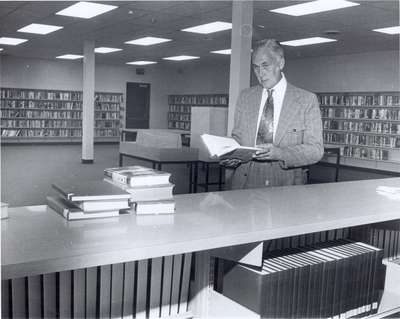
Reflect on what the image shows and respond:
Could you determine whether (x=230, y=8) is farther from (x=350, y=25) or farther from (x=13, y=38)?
(x=13, y=38)

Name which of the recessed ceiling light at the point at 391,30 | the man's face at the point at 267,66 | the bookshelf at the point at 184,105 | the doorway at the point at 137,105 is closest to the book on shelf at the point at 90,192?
the man's face at the point at 267,66

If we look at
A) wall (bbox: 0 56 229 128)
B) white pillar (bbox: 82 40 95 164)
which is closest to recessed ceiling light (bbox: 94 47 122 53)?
white pillar (bbox: 82 40 95 164)

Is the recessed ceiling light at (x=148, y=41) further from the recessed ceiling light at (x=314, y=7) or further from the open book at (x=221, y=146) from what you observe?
the open book at (x=221, y=146)

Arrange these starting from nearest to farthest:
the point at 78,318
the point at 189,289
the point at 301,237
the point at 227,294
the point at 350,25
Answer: the point at 78,318 → the point at 227,294 → the point at 189,289 → the point at 301,237 → the point at 350,25

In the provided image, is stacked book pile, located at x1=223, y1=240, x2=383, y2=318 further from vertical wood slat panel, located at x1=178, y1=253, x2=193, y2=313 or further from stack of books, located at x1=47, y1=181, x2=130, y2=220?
stack of books, located at x1=47, y1=181, x2=130, y2=220

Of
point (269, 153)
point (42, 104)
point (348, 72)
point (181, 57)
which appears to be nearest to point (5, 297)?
A: point (269, 153)

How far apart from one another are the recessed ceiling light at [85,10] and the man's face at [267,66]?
4.96 meters

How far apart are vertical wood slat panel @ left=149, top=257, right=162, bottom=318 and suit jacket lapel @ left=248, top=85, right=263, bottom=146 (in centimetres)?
94

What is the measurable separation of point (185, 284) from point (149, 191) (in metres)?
0.43

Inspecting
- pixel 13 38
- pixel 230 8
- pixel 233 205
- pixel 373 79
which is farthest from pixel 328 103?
pixel 233 205

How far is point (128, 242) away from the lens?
1222mm

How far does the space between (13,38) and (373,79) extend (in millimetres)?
8200

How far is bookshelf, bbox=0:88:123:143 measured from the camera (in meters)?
Result: 13.8

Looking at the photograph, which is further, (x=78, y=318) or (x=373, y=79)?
(x=373, y=79)
